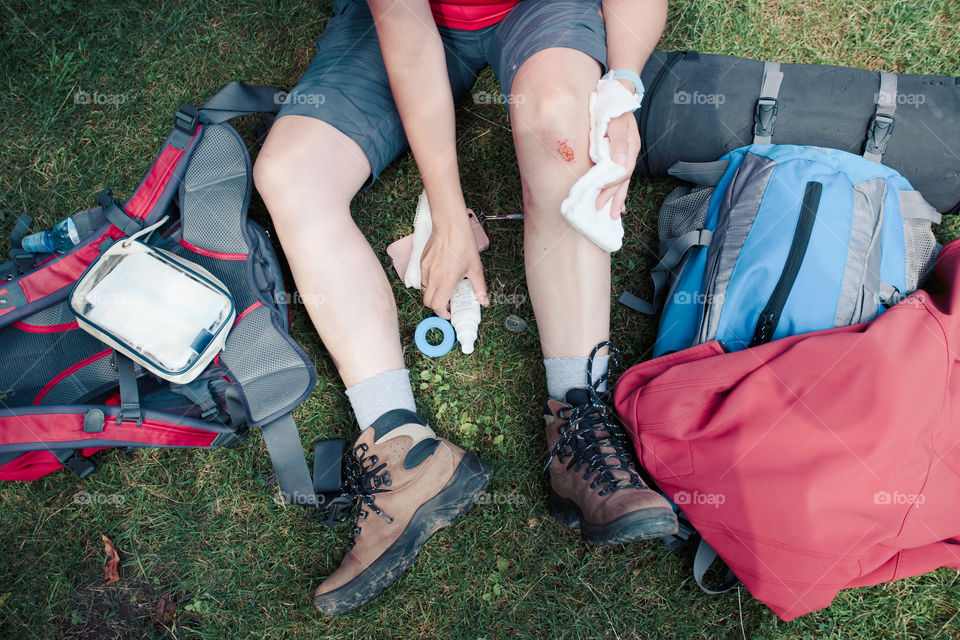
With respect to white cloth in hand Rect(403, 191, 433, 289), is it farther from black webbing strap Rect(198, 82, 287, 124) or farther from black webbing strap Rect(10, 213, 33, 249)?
black webbing strap Rect(10, 213, 33, 249)

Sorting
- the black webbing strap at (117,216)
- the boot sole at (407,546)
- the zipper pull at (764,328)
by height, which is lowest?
the boot sole at (407,546)

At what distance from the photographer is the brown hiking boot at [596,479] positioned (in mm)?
1791

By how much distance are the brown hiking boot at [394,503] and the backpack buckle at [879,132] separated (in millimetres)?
1953

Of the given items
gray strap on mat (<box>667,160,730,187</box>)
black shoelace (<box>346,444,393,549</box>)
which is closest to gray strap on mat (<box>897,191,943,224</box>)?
gray strap on mat (<box>667,160,730,187</box>)

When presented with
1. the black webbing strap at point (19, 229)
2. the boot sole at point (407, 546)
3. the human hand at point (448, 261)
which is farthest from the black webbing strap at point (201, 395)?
the black webbing strap at point (19, 229)

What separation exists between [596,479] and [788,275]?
95 cm

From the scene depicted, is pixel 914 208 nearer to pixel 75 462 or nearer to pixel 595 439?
pixel 595 439

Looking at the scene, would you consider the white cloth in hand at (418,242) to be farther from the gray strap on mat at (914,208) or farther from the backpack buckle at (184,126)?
the gray strap on mat at (914,208)

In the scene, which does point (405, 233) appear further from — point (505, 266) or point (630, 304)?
point (630, 304)

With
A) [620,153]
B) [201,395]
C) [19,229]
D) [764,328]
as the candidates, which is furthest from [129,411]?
[764,328]

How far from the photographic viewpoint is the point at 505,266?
2537 millimetres

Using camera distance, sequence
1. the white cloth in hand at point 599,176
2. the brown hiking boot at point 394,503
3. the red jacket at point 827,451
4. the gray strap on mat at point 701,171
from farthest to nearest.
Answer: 1. the gray strap on mat at point 701,171
2. the brown hiking boot at point 394,503
3. the white cloth in hand at point 599,176
4. the red jacket at point 827,451

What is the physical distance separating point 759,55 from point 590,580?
2.46 metres

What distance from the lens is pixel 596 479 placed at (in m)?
1.95
